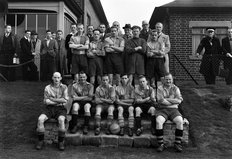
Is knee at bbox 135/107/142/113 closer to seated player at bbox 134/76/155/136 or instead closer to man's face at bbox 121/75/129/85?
seated player at bbox 134/76/155/136

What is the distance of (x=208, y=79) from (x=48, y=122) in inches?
228

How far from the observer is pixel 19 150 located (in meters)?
6.39

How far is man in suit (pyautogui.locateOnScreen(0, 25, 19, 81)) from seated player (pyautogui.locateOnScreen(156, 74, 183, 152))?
19.9 ft

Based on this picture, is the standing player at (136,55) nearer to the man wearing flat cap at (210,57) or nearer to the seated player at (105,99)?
the seated player at (105,99)

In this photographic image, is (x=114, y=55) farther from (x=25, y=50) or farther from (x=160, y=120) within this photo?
(x=25, y=50)

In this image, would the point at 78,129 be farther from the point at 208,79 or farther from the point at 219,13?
the point at 219,13

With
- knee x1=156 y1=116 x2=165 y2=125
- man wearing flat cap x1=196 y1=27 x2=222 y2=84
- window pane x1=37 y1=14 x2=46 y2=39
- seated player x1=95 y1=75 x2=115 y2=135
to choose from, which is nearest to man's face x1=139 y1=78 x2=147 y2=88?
seated player x1=95 y1=75 x2=115 y2=135

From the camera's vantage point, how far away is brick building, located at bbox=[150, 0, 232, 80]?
1456cm

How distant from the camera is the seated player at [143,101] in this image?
7.03 meters

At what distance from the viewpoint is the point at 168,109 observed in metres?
6.97

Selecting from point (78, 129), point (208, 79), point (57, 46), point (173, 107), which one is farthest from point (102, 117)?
point (208, 79)

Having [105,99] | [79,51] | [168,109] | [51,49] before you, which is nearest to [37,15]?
[51,49]

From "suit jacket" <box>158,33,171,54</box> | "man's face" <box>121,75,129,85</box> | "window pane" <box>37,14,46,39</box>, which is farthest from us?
"window pane" <box>37,14,46,39</box>

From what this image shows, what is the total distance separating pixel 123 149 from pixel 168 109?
131 cm
